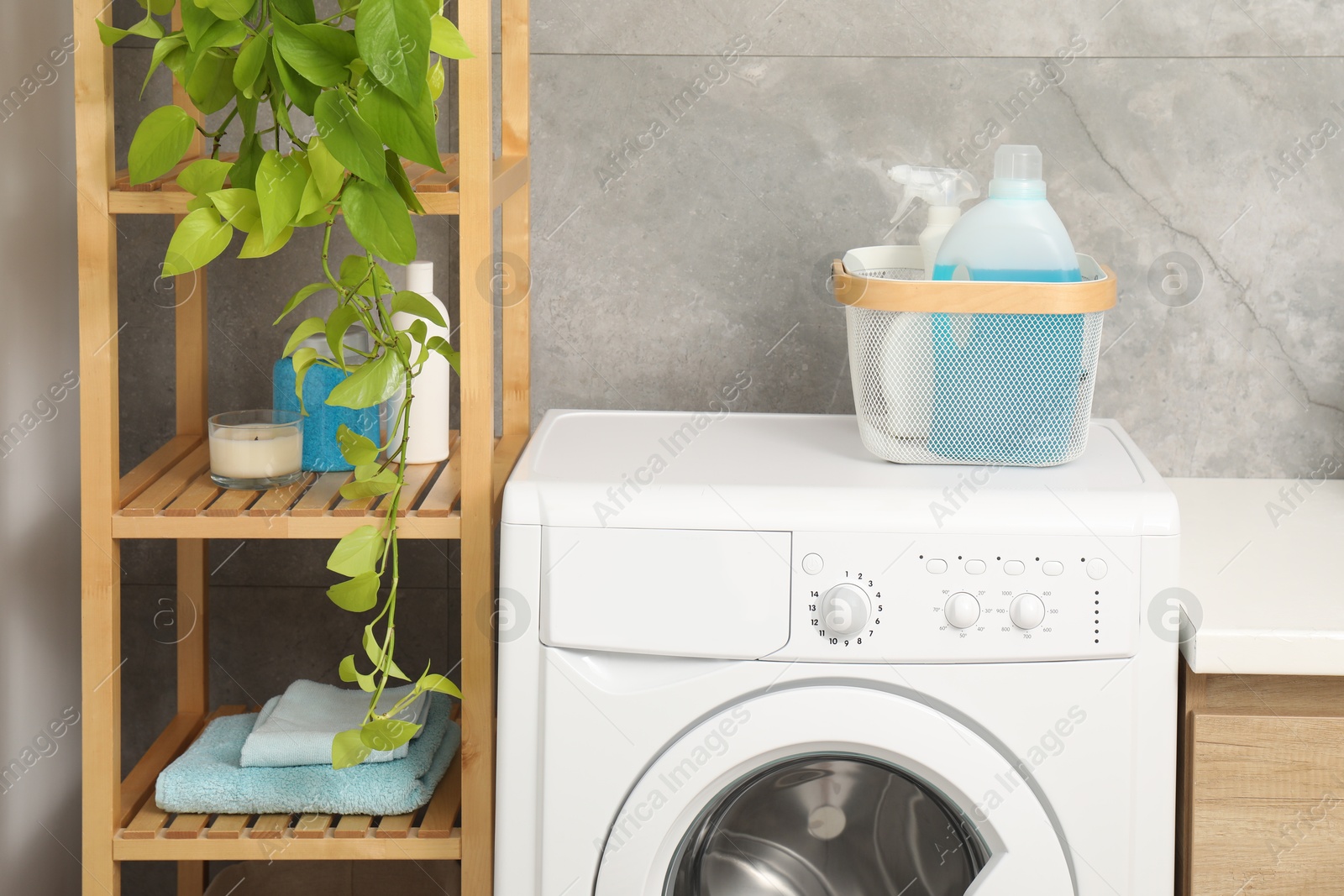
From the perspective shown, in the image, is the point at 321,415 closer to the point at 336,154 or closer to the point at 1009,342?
the point at 336,154

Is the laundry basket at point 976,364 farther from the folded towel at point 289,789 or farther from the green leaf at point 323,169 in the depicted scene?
the folded towel at point 289,789

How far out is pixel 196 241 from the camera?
969mm

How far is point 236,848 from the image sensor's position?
3.73ft

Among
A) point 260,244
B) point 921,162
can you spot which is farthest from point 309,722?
point 921,162

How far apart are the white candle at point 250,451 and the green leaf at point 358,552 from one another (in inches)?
6.5

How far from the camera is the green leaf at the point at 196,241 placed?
96cm

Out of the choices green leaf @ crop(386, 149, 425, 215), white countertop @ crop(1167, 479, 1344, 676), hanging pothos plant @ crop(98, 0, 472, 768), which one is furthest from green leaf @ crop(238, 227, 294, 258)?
white countertop @ crop(1167, 479, 1344, 676)

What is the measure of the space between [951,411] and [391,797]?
71 centimetres

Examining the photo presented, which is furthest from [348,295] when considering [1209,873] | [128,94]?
[1209,873]

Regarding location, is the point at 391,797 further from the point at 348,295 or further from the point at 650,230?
the point at 650,230

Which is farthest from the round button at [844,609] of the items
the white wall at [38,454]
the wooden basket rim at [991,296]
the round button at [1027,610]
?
the white wall at [38,454]

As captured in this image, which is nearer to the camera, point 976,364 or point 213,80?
point 213,80

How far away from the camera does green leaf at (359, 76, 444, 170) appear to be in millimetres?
928

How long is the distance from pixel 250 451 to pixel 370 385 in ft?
0.74
